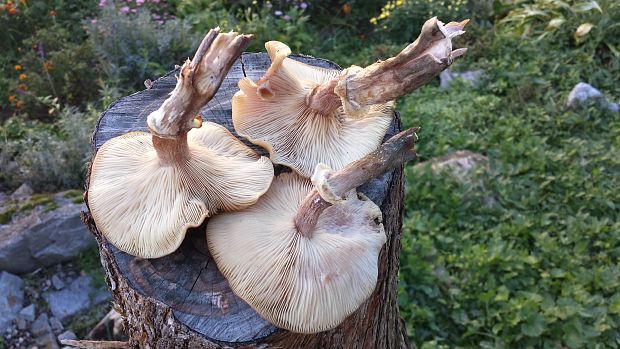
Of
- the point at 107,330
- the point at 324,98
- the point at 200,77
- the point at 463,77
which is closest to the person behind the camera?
the point at 200,77

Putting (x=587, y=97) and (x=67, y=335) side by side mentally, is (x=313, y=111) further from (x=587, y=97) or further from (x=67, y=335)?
(x=587, y=97)

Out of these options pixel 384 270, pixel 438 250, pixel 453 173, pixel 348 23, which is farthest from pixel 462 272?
pixel 348 23

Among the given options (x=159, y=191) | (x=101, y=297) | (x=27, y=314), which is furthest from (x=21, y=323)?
(x=159, y=191)

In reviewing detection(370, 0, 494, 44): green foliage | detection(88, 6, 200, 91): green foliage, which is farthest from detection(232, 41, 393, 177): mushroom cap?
detection(370, 0, 494, 44): green foliage

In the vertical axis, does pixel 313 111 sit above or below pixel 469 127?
above

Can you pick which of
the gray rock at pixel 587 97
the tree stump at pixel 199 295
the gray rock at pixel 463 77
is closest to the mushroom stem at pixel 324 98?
the tree stump at pixel 199 295

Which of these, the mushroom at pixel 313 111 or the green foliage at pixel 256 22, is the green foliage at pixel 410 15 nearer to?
the green foliage at pixel 256 22
